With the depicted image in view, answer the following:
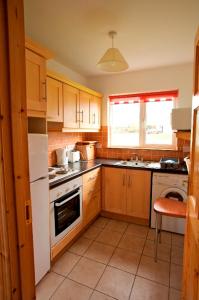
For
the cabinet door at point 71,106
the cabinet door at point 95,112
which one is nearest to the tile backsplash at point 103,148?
the cabinet door at point 95,112

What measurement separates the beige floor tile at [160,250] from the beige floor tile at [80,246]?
0.69 m

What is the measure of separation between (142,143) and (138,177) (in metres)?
0.80

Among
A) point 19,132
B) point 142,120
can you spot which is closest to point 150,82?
point 142,120

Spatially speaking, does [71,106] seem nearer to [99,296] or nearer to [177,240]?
[99,296]

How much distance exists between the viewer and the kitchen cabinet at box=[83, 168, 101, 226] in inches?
94.3

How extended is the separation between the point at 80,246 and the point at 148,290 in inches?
35.1

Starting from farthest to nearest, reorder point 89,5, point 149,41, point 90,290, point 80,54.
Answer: point 80,54 < point 149,41 < point 90,290 < point 89,5

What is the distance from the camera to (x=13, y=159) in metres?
0.71

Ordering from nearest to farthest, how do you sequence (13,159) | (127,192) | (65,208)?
(13,159)
(65,208)
(127,192)

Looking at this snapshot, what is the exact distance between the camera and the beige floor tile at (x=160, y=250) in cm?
200

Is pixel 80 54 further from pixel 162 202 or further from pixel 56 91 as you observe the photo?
pixel 162 202

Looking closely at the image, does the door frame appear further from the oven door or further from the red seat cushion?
the red seat cushion

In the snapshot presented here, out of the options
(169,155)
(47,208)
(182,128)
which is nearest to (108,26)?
(182,128)

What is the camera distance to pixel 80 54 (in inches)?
92.0
